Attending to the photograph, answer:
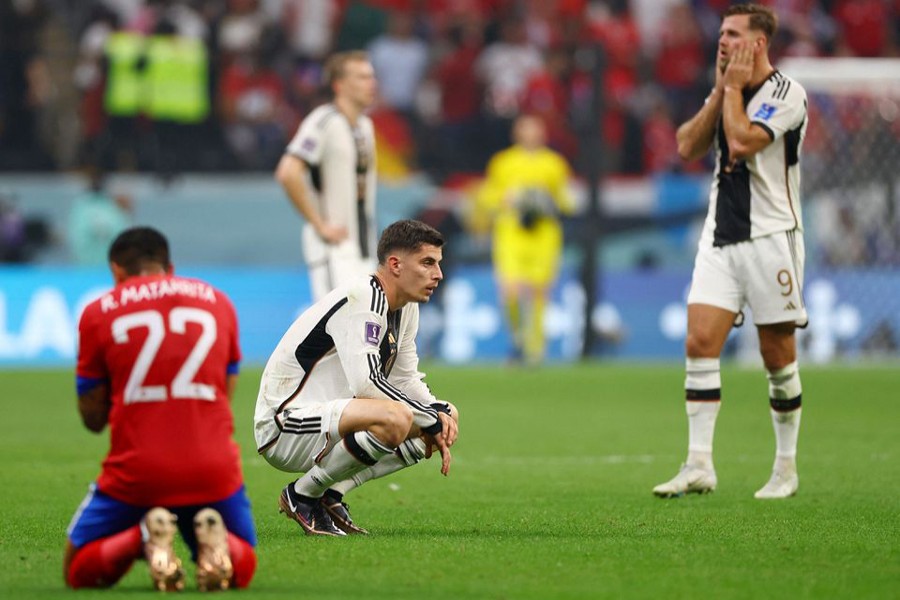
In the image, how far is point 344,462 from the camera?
6.27 m

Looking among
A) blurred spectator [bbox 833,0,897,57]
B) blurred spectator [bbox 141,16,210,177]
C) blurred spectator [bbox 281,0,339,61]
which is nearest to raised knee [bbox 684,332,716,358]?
blurred spectator [bbox 141,16,210,177]

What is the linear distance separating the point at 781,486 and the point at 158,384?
12.8 ft

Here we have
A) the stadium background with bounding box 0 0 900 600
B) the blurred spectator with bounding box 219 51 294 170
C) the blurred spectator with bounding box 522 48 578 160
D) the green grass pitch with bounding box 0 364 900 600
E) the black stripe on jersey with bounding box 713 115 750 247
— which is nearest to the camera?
the green grass pitch with bounding box 0 364 900 600

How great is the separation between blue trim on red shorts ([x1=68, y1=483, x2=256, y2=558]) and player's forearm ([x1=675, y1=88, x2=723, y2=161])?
3689 mm

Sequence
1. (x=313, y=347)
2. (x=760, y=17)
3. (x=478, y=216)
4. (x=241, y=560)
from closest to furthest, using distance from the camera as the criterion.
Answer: (x=241, y=560) < (x=313, y=347) < (x=760, y=17) < (x=478, y=216)

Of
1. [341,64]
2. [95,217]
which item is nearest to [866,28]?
[95,217]

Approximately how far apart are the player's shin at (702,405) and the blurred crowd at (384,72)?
11.7 m

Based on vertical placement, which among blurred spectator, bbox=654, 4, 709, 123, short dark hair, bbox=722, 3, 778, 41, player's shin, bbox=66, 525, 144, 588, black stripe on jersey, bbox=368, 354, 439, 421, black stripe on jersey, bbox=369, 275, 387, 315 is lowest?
player's shin, bbox=66, 525, 144, 588

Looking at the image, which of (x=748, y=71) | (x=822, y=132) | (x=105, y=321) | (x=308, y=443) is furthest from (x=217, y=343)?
(x=822, y=132)

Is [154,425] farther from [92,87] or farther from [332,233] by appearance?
[92,87]

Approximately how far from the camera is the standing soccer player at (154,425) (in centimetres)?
492

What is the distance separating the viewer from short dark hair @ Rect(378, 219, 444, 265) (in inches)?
246

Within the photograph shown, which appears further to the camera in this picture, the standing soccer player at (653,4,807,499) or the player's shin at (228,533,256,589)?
the standing soccer player at (653,4,807,499)

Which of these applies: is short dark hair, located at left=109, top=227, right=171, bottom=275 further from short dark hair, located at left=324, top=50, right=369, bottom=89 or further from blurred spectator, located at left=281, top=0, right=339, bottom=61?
blurred spectator, located at left=281, top=0, right=339, bottom=61
